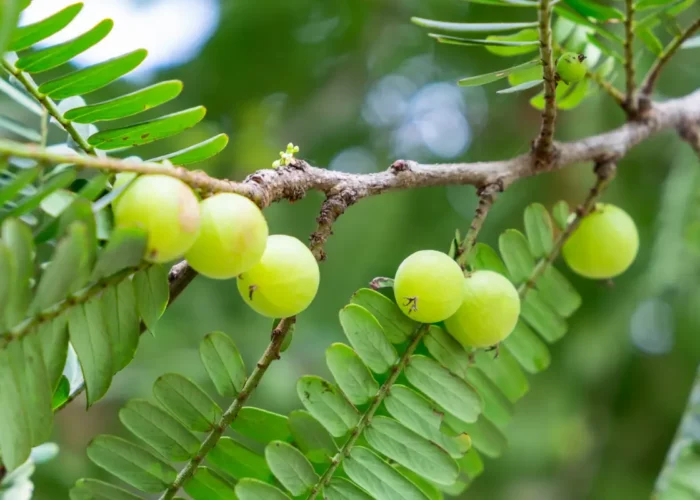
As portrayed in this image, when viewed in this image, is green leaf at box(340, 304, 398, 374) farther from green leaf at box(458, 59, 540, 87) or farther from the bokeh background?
the bokeh background

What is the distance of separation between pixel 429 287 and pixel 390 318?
2.9 inches

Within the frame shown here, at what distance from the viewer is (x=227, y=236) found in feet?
1.50

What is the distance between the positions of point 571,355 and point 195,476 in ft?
4.02

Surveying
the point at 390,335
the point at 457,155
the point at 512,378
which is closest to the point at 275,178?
→ the point at 390,335

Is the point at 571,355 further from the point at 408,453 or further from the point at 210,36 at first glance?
the point at 210,36

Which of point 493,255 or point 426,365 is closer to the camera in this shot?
point 426,365

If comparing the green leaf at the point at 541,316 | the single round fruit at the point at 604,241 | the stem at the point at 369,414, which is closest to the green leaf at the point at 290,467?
the stem at the point at 369,414

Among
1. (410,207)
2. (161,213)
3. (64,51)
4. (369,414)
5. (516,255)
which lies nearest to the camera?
(161,213)

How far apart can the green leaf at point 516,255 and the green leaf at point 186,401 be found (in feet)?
1.21

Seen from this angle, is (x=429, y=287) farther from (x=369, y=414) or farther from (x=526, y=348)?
(x=526, y=348)

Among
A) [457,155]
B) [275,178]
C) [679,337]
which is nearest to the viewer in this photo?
[275,178]

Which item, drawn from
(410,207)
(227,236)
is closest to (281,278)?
(227,236)

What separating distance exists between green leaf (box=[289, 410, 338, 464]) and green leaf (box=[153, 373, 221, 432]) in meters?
0.08

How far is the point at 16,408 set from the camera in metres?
0.46
